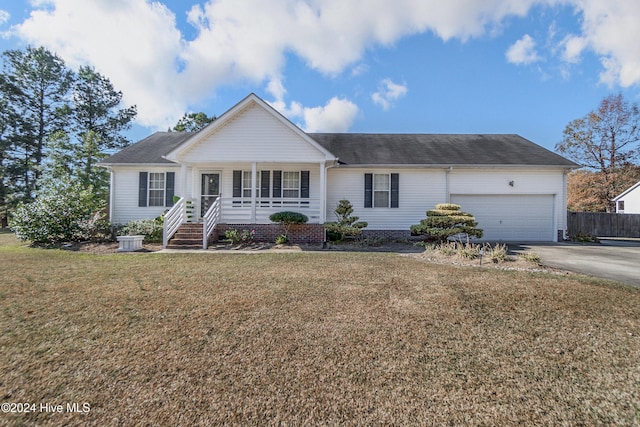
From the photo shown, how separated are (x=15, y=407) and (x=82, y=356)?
67 cm

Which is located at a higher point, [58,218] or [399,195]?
[399,195]

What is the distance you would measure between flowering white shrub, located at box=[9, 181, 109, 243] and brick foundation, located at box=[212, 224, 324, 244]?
5.41m

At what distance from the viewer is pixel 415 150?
47.2 ft

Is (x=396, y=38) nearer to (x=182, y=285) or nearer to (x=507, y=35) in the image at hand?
(x=507, y=35)

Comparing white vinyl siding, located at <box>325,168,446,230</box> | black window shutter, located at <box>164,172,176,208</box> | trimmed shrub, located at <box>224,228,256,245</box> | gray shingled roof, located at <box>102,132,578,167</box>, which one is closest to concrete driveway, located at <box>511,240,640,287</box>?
white vinyl siding, located at <box>325,168,446,230</box>

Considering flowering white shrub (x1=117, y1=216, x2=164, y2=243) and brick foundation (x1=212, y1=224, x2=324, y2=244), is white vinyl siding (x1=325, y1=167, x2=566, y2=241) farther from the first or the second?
flowering white shrub (x1=117, y1=216, x2=164, y2=243)

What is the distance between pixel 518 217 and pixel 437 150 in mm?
5033

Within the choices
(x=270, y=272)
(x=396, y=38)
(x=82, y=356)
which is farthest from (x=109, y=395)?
(x=396, y=38)

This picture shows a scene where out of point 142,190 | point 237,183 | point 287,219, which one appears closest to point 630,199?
point 287,219

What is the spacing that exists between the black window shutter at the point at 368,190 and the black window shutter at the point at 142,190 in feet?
35.8

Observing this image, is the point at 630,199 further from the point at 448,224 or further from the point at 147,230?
the point at 147,230

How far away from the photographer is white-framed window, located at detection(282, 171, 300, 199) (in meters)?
13.1

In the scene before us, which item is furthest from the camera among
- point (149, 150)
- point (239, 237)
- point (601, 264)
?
point (149, 150)

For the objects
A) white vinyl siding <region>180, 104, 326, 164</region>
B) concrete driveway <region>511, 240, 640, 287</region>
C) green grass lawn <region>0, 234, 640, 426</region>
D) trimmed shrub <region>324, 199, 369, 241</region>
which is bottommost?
green grass lawn <region>0, 234, 640, 426</region>
